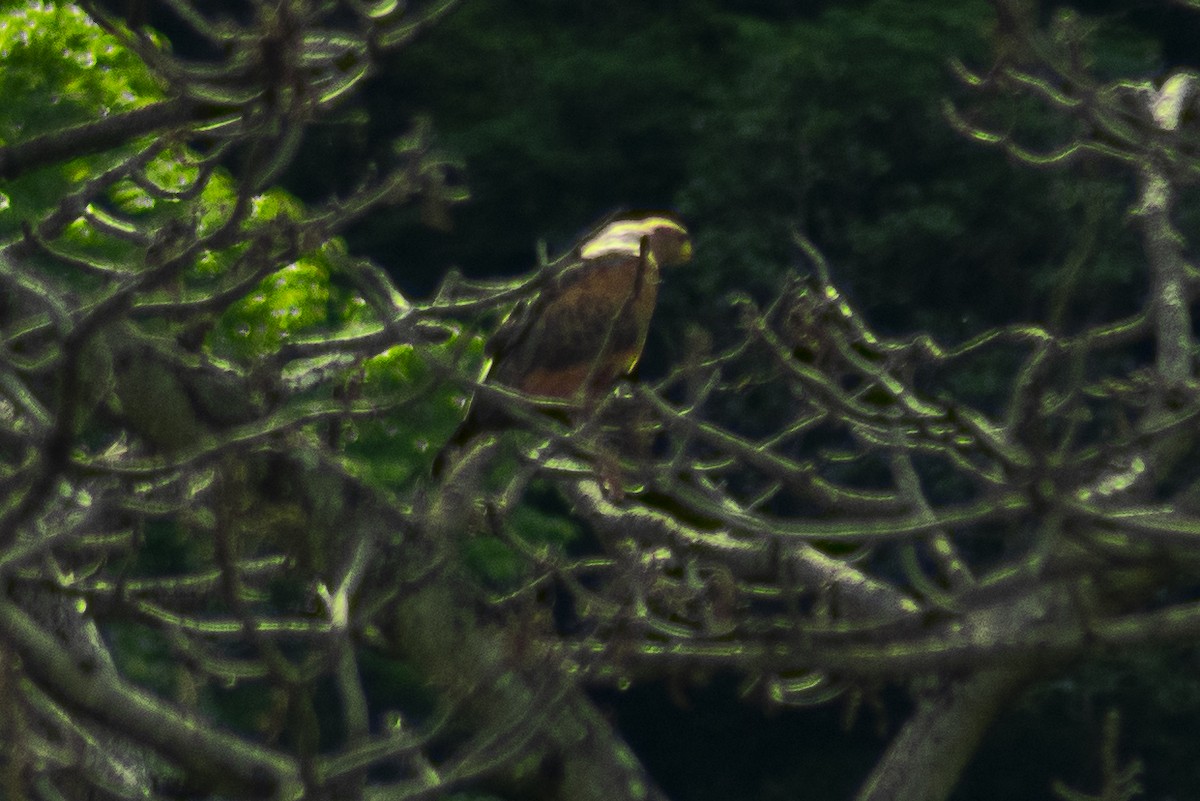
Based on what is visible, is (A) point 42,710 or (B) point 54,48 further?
(B) point 54,48

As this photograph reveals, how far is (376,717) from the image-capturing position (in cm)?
1446

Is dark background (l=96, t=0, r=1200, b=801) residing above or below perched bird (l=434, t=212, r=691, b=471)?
below

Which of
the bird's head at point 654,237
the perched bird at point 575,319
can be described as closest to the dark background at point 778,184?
the bird's head at point 654,237

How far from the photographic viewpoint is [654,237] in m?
6.04

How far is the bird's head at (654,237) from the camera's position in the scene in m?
5.95

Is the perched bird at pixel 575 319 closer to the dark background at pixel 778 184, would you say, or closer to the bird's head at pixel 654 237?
the bird's head at pixel 654 237

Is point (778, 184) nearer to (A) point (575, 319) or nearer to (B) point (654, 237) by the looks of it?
(B) point (654, 237)

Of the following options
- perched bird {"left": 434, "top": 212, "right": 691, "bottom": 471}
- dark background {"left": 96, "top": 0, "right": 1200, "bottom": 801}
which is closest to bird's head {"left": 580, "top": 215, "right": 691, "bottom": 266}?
perched bird {"left": 434, "top": 212, "right": 691, "bottom": 471}

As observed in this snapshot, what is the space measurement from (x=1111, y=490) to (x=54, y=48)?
569cm

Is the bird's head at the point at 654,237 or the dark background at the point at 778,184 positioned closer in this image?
the bird's head at the point at 654,237

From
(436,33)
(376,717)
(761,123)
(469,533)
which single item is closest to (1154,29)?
(761,123)

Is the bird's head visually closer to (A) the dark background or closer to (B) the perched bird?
(B) the perched bird

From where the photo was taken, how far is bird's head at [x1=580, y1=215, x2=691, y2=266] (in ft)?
19.5

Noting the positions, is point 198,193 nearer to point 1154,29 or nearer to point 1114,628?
point 1114,628
